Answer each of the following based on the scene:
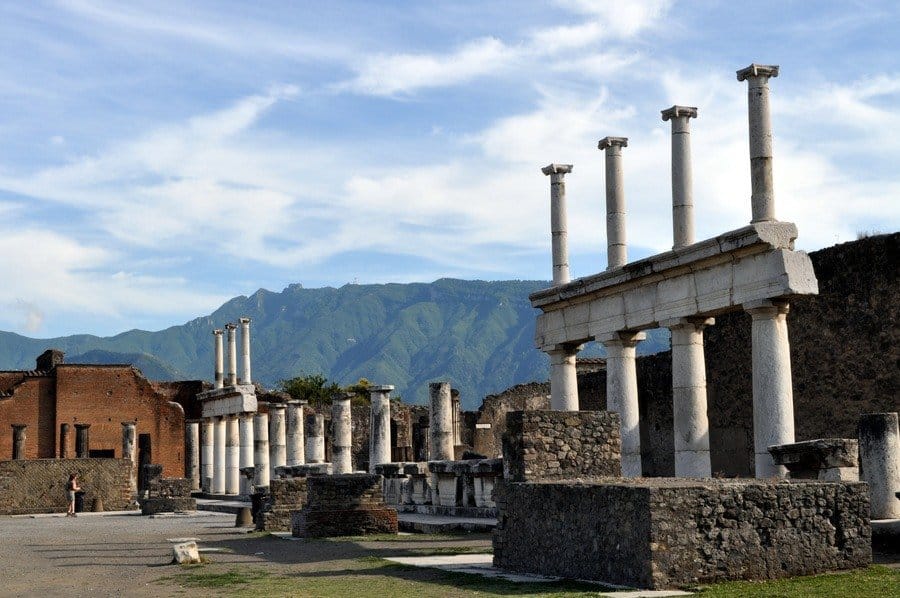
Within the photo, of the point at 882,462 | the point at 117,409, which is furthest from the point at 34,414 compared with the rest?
the point at 882,462

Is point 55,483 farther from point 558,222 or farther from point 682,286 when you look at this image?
point 682,286

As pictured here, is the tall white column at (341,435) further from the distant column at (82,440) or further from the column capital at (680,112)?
the distant column at (82,440)

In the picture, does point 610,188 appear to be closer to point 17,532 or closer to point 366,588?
point 366,588

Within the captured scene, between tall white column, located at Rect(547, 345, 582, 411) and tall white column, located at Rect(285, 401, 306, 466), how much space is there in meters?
15.6

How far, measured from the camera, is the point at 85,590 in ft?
40.4

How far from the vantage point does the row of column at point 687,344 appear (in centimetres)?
1628

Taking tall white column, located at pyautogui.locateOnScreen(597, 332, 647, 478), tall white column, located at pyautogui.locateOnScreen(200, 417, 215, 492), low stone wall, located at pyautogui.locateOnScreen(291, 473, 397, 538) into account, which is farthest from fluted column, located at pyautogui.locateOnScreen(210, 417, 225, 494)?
tall white column, located at pyautogui.locateOnScreen(597, 332, 647, 478)

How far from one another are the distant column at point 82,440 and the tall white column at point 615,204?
103ft

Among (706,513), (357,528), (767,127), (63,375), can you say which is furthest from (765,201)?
(63,375)

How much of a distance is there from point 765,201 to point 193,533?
12209 millimetres

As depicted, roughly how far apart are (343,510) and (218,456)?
26.6 meters

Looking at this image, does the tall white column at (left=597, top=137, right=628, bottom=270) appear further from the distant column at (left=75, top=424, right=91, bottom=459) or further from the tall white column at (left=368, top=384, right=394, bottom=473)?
the distant column at (left=75, top=424, right=91, bottom=459)

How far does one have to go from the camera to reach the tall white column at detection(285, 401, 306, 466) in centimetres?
3631

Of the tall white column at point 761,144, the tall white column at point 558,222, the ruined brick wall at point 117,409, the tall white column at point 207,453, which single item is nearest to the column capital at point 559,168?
the tall white column at point 558,222
